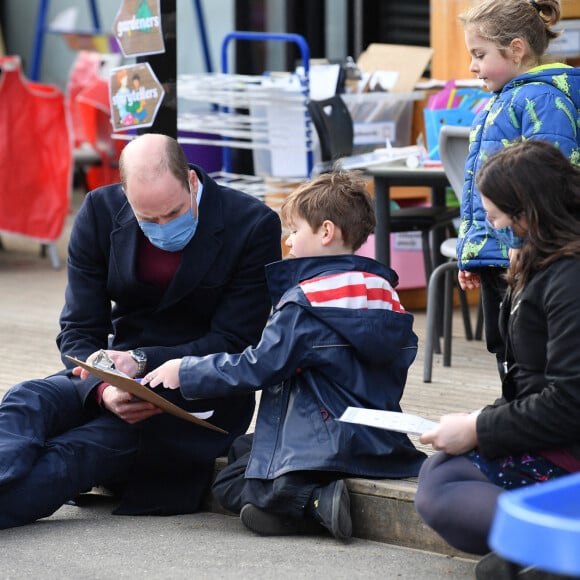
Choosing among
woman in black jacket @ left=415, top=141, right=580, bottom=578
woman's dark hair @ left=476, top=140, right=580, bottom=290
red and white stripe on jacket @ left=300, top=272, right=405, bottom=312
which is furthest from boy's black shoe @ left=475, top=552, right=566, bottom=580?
red and white stripe on jacket @ left=300, top=272, right=405, bottom=312

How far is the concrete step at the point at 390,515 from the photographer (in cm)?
365

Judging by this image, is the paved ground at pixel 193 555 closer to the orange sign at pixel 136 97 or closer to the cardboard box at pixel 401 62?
the orange sign at pixel 136 97

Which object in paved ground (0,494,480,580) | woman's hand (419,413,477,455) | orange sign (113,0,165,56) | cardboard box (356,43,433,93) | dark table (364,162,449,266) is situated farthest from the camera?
cardboard box (356,43,433,93)

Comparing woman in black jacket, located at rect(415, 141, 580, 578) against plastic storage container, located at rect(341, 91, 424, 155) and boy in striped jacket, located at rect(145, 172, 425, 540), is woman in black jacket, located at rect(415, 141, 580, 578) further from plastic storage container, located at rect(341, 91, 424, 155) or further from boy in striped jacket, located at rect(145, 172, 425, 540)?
plastic storage container, located at rect(341, 91, 424, 155)

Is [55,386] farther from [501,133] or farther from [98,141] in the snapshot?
[98,141]

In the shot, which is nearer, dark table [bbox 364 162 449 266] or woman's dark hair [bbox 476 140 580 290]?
woman's dark hair [bbox 476 140 580 290]

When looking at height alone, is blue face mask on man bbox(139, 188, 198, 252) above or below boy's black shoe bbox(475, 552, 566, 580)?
above

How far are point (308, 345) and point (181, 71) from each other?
367 inches

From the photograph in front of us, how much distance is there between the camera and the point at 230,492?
12.6 feet

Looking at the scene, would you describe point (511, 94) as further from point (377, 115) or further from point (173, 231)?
point (377, 115)

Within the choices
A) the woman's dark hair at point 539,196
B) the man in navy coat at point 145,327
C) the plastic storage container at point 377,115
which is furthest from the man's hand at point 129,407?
the plastic storage container at point 377,115

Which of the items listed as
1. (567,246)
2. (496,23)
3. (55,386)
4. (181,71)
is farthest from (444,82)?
(181,71)

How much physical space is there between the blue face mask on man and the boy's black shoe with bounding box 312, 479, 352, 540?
905mm

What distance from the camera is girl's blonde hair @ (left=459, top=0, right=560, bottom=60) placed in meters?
3.97
